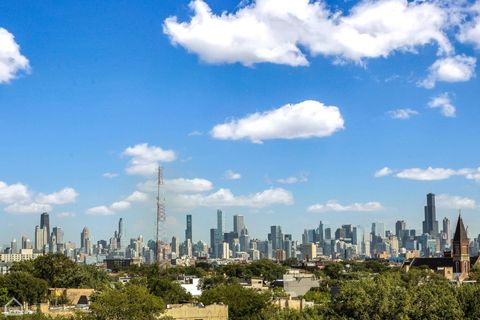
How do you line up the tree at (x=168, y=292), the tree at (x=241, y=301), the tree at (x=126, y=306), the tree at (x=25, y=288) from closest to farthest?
the tree at (x=126, y=306), the tree at (x=241, y=301), the tree at (x=168, y=292), the tree at (x=25, y=288)

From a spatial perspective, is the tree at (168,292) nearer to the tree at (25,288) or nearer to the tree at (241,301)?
the tree at (25,288)

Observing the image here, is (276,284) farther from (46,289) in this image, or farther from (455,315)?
(455,315)

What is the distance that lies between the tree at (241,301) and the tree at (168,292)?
13.7 meters

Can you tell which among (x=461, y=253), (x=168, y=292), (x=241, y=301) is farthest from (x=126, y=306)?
(x=461, y=253)

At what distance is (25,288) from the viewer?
88.6 meters

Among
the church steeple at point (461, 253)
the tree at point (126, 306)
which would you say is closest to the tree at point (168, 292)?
the tree at point (126, 306)

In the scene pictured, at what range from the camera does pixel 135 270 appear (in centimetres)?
18125

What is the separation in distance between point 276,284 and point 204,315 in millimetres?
55633

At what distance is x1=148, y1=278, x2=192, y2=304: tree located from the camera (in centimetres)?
8806

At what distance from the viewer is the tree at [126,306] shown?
55550mm

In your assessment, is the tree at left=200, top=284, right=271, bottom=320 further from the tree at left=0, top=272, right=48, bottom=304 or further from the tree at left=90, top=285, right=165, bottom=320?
the tree at left=0, top=272, right=48, bottom=304

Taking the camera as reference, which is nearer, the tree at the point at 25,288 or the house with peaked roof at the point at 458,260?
the tree at the point at 25,288

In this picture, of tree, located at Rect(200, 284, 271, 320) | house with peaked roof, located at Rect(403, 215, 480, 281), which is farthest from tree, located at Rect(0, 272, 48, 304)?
house with peaked roof, located at Rect(403, 215, 480, 281)

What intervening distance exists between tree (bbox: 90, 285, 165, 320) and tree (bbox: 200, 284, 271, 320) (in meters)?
12.8
